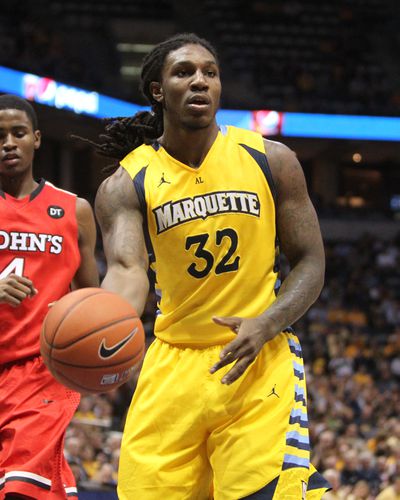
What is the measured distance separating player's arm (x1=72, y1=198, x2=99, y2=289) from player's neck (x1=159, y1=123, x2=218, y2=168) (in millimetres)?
990

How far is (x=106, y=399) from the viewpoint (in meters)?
12.6

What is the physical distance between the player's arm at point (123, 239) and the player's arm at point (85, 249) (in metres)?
0.98

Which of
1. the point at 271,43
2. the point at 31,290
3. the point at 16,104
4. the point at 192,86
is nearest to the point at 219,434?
the point at 31,290

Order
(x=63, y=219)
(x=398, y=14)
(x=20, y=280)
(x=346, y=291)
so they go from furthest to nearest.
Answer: (x=398, y=14) → (x=346, y=291) → (x=63, y=219) → (x=20, y=280)

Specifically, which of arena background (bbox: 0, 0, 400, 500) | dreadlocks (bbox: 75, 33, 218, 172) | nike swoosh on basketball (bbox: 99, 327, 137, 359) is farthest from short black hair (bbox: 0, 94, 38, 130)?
arena background (bbox: 0, 0, 400, 500)

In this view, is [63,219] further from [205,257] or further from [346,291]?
[346,291]

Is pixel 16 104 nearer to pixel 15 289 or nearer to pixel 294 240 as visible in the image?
pixel 15 289

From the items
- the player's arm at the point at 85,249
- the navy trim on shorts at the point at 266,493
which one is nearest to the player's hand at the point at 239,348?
the navy trim on shorts at the point at 266,493

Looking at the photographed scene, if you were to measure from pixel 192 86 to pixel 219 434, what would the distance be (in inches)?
51.5

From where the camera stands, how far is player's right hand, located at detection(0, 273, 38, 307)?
4457 millimetres

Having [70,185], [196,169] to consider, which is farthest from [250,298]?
Answer: [70,185]

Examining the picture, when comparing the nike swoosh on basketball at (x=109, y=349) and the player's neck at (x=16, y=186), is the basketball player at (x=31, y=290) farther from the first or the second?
the nike swoosh on basketball at (x=109, y=349)

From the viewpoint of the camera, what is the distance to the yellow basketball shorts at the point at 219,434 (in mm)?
3840

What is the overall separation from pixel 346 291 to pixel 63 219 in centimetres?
1651
